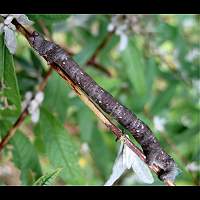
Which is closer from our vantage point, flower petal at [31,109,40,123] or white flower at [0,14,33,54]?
white flower at [0,14,33,54]

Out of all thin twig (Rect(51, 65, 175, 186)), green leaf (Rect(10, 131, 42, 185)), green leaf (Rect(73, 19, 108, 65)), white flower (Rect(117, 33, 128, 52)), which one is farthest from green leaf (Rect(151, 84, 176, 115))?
thin twig (Rect(51, 65, 175, 186))

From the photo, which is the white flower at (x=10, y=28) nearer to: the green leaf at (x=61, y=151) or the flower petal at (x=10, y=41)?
the flower petal at (x=10, y=41)

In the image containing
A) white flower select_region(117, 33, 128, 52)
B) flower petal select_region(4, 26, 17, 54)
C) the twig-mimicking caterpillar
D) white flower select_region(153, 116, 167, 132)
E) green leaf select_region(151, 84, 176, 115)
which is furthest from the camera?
green leaf select_region(151, 84, 176, 115)

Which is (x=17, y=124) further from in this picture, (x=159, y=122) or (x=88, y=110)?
(x=159, y=122)

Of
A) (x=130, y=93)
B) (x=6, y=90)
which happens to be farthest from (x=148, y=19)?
(x=6, y=90)

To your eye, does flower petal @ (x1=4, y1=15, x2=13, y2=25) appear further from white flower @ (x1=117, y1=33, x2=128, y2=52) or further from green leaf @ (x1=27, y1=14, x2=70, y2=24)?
white flower @ (x1=117, y1=33, x2=128, y2=52)

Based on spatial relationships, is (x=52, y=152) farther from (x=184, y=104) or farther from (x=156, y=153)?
(x=184, y=104)
